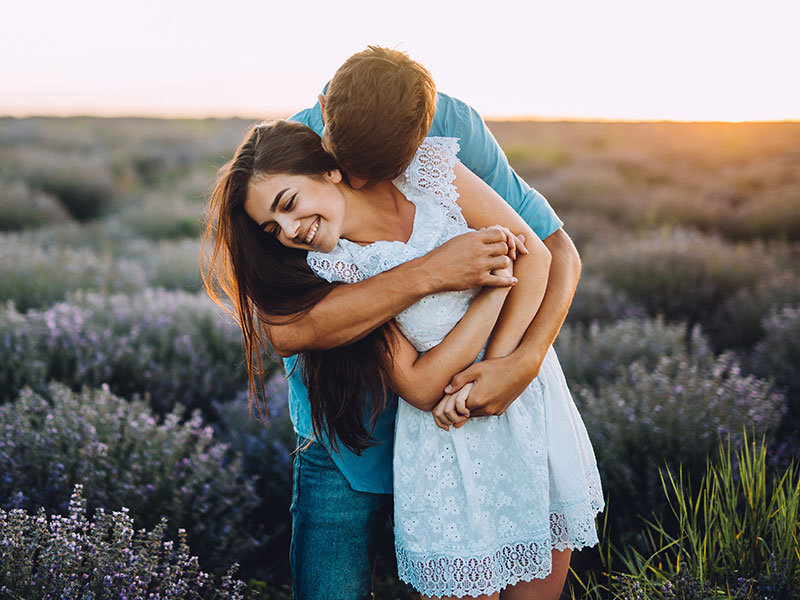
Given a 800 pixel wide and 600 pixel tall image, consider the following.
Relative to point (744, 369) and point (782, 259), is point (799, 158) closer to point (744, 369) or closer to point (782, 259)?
point (782, 259)

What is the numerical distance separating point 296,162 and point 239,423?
2.40 meters

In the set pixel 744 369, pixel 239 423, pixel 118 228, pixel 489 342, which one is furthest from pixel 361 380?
pixel 118 228

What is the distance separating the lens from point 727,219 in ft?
33.6

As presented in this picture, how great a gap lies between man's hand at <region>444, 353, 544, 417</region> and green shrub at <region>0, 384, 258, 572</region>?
5.52 ft

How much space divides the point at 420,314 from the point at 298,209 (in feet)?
1.45

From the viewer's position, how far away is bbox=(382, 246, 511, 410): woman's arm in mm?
1726

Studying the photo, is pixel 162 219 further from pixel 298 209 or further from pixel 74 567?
pixel 298 209

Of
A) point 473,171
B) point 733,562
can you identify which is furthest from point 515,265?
point 733,562

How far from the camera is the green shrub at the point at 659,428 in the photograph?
307cm

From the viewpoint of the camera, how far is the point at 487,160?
2062mm

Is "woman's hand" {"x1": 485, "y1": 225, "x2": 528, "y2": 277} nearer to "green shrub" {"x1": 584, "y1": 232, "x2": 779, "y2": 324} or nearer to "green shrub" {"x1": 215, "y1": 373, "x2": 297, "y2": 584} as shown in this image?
"green shrub" {"x1": 215, "y1": 373, "x2": 297, "y2": 584}

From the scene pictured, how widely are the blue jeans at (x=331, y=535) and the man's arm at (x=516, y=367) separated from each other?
61 centimetres

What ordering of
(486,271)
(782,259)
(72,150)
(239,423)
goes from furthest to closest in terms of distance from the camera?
(72,150)
(782,259)
(239,423)
(486,271)

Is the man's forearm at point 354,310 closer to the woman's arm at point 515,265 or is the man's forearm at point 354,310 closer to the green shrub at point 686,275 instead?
the woman's arm at point 515,265
